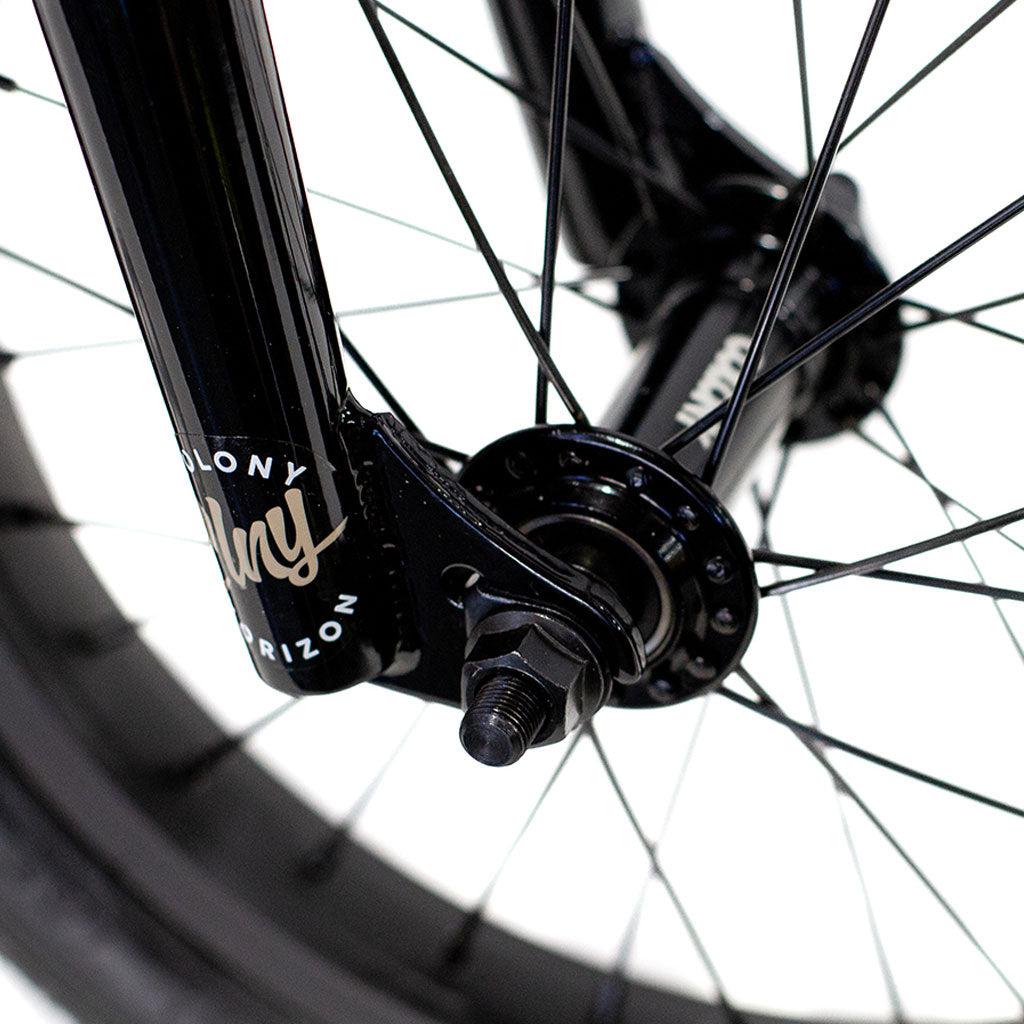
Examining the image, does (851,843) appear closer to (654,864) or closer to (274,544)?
(654,864)

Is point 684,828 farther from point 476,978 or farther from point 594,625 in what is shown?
point 594,625

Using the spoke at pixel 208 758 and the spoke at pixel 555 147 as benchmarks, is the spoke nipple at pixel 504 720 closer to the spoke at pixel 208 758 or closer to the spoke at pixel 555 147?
the spoke at pixel 555 147

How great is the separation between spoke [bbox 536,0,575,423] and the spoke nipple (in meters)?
0.13

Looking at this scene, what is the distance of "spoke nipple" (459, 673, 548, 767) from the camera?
0.39 meters

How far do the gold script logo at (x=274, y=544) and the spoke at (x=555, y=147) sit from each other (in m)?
0.12

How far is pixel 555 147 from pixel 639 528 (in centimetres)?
14

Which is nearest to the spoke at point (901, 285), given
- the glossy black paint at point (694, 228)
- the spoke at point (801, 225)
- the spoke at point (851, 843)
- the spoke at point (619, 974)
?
the spoke at point (801, 225)

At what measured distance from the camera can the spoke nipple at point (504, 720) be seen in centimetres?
39

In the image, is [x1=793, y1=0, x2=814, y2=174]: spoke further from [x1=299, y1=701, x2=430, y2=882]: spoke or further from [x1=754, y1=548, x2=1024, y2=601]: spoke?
[x1=299, y1=701, x2=430, y2=882]: spoke

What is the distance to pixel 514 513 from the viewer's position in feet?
1.58

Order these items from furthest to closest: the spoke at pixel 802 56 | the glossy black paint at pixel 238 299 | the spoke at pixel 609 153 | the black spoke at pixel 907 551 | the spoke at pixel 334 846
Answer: the spoke at pixel 334 846, the spoke at pixel 609 153, the spoke at pixel 802 56, the black spoke at pixel 907 551, the glossy black paint at pixel 238 299

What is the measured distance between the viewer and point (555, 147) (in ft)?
1.49

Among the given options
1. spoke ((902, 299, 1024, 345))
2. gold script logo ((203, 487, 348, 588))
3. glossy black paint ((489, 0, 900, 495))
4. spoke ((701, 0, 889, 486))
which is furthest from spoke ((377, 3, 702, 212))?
gold script logo ((203, 487, 348, 588))

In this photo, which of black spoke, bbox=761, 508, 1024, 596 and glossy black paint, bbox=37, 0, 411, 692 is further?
black spoke, bbox=761, 508, 1024, 596
